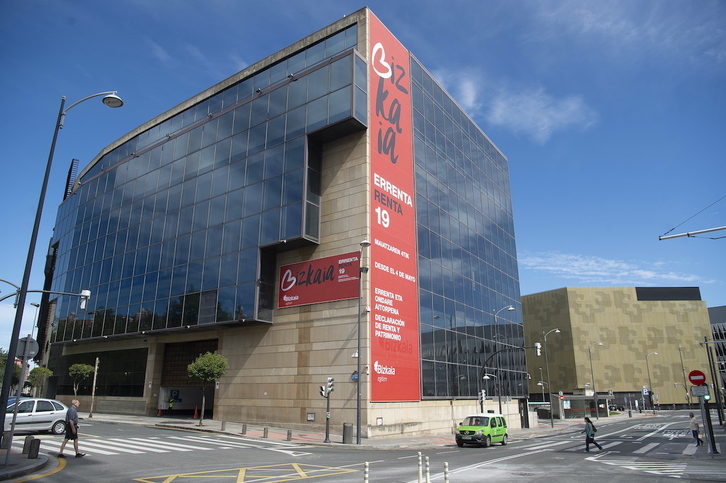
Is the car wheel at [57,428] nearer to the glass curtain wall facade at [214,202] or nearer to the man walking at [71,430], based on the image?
the man walking at [71,430]

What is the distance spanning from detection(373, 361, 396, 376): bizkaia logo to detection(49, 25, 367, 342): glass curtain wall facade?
921 centimetres

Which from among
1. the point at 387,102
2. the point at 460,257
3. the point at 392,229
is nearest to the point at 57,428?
the point at 392,229

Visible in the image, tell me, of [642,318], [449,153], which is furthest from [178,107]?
[642,318]

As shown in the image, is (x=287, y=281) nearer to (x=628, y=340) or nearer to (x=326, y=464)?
(x=326, y=464)

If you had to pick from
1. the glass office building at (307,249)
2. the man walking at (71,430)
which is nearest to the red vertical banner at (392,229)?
the glass office building at (307,249)

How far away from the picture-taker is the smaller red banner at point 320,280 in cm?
3150

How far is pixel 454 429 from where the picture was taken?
36.8 m

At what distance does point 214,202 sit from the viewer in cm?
4097

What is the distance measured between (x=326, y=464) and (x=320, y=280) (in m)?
16.9

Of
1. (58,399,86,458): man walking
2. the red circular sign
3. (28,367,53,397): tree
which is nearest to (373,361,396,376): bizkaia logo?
the red circular sign

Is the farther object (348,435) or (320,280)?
(320,280)

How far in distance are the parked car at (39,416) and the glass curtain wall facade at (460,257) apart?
2189cm

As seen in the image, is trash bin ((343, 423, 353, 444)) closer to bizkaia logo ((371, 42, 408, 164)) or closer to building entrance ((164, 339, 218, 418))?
bizkaia logo ((371, 42, 408, 164))

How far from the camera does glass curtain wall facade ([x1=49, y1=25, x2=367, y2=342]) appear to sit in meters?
34.8
